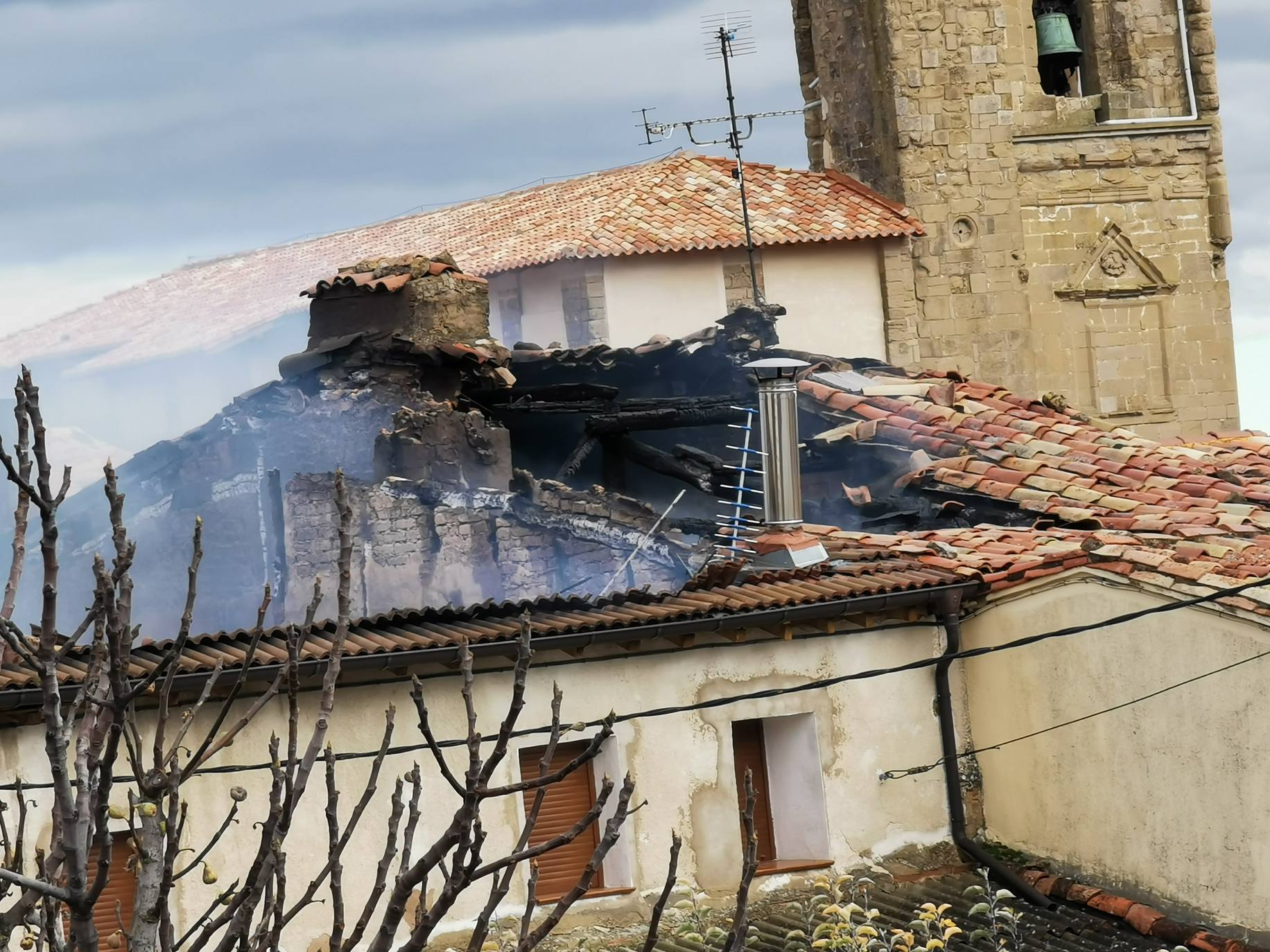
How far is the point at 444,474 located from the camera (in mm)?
13484

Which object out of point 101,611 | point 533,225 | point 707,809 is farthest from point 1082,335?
point 101,611

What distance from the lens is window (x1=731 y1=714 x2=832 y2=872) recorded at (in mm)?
10688

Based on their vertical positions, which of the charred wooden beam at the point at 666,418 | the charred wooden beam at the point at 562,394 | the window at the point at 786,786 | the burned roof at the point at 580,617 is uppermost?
the charred wooden beam at the point at 562,394

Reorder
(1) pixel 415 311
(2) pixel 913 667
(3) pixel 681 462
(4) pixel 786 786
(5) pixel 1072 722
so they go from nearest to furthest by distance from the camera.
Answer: (2) pixel 913 667, (5) pixel 1072 722, (4) pixel 786 786, (1) pixel 415 311, (3) pixel 681 462

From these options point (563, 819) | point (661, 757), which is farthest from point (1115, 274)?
point (563, 819)

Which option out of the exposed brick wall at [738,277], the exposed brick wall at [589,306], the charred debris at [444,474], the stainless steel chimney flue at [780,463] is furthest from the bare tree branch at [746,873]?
the exposed brick wall at [738,277]

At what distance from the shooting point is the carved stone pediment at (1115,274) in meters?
26.1

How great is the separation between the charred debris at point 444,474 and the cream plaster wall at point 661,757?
6.88 ft

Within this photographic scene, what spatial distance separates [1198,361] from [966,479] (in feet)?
41.2

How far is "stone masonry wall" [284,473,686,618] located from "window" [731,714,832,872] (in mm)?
1817

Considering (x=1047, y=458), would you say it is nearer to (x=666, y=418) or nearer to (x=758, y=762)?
(x=666, y=418)

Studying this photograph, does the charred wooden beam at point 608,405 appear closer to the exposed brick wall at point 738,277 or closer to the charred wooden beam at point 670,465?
the charred wooden beam at point 670,465

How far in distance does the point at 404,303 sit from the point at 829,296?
10.4 meters

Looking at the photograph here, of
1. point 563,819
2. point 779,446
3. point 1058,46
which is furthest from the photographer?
point 1058,46
